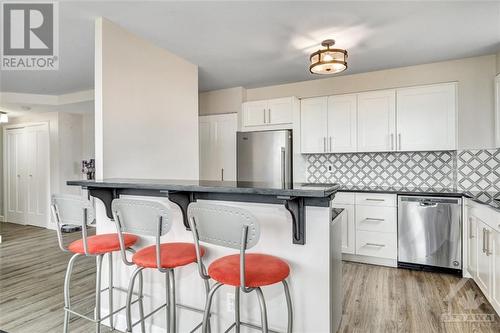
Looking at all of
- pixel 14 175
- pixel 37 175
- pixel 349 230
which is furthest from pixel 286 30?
pixel 14 175

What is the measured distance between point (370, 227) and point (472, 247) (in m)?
1.00

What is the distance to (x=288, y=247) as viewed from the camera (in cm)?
161

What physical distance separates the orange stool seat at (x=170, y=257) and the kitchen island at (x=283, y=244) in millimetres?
185

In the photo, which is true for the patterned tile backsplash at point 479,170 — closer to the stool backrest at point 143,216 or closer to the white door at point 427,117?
the white door at point 427,117

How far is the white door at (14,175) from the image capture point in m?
6.04

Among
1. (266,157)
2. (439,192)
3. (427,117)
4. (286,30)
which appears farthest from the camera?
(266,157)

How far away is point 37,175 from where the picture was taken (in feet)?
18.9

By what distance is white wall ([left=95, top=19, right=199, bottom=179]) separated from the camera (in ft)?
7.47

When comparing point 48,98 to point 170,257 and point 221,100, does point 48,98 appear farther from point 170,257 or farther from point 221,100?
point 170,257

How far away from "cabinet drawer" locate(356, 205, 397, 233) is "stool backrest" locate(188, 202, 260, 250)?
2629 millimetres

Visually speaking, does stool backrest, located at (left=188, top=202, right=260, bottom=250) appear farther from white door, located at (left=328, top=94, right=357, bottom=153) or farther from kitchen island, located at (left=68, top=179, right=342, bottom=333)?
white door, located at (left=328, top=94, right=357, bottom=153)

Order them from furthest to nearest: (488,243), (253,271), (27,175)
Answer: (27,175)
(488,243)
(253,271)

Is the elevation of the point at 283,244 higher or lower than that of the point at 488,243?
higher

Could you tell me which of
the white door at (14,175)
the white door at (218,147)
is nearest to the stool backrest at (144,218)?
the white door at (218,147)
